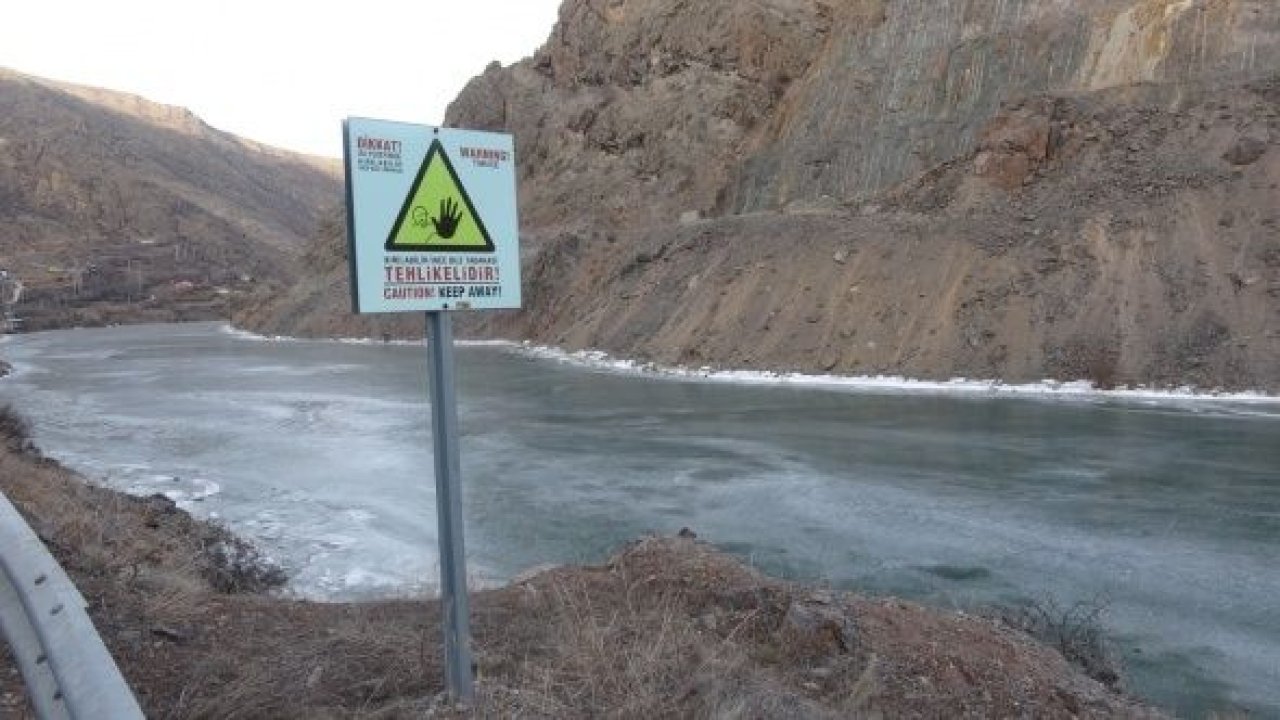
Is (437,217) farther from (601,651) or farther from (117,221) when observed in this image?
(117,221)

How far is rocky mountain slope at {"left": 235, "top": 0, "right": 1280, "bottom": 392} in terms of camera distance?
84.1 feet

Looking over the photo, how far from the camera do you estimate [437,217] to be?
13.5 feet

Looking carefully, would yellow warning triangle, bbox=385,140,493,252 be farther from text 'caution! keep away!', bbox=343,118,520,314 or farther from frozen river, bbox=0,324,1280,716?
frozen river, bbox=0,324,1280,716

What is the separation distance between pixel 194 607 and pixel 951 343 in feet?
79.1

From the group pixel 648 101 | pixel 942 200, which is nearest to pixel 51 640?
pixel 942 200

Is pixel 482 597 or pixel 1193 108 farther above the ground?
pixel 1193 108

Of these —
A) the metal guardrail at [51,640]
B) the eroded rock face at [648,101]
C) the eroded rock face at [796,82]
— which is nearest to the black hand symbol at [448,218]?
the metal guardrail at [51,640]

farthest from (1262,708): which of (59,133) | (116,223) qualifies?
(59,133)

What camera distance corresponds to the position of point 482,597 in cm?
632

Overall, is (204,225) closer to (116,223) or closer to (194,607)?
(116,223)

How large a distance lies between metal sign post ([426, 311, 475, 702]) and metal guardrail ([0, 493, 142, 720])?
1318mm

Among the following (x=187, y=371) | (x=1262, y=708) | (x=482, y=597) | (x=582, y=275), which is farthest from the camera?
(x=582, y=275)

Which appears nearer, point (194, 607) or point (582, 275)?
point (194, 607)

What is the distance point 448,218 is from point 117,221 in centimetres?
14002
